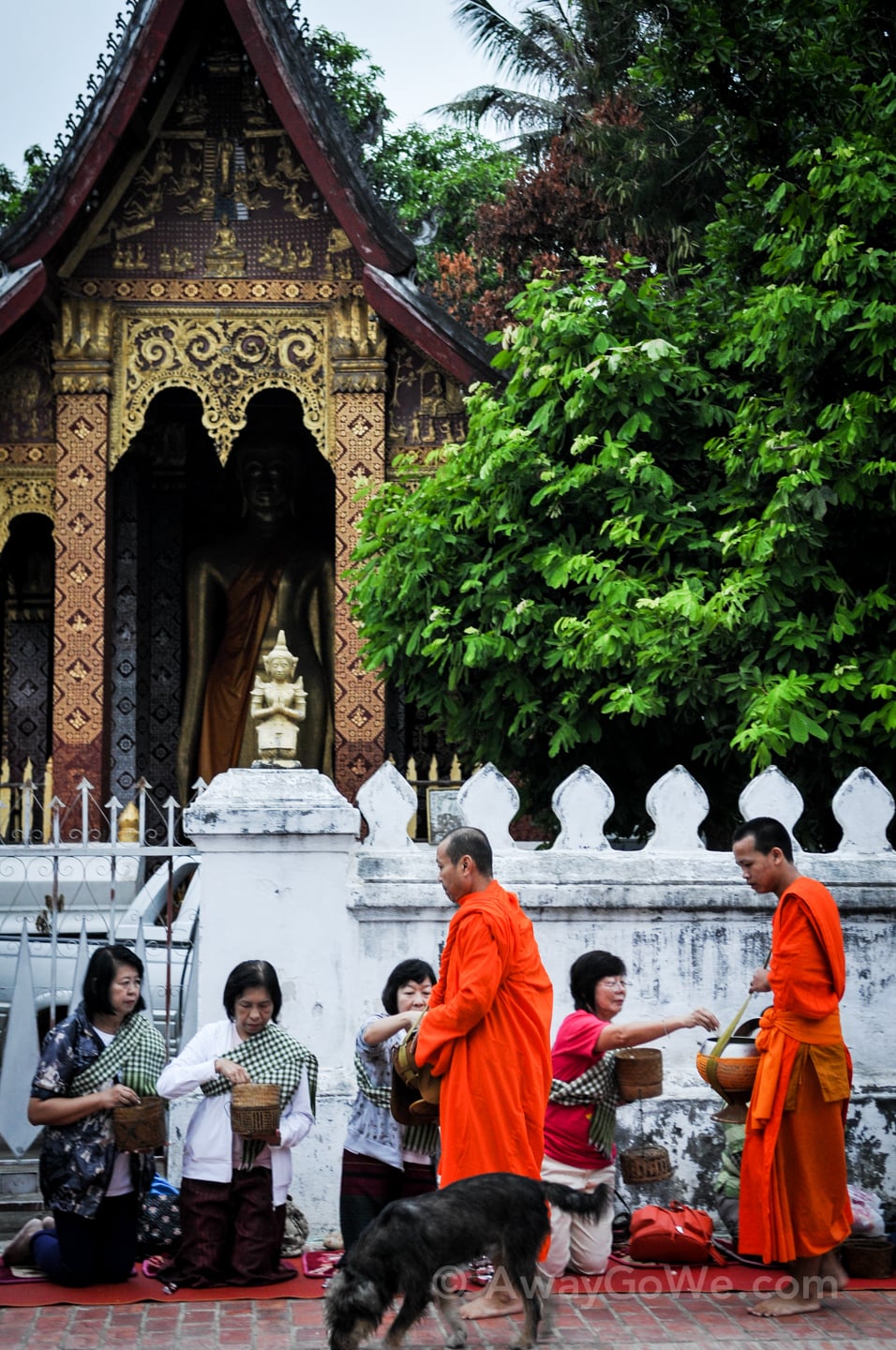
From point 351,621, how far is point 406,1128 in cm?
637

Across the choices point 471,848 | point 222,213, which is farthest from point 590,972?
point 222,213

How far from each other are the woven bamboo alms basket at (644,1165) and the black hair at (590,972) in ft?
1.86

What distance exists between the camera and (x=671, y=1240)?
6.32 m

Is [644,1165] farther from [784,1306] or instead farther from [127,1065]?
[127,1065]

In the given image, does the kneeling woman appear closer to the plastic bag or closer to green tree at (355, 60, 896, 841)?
the plastic bag

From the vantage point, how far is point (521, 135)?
19656 mm

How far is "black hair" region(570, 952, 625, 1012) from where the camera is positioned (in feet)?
20.5

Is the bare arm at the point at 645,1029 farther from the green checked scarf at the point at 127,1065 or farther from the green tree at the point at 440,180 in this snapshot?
the green tree at the point at 440,180

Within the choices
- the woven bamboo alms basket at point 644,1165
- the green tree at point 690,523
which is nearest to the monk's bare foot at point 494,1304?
the woven bamboo alms basket at point 644,1165

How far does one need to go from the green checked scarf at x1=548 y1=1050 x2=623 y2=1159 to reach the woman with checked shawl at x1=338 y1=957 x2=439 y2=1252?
491mm

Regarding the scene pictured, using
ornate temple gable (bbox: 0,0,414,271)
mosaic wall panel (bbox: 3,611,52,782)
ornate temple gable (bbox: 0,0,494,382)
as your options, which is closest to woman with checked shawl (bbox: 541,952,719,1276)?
ornate temple gable (bbox: 0,0,494,382)

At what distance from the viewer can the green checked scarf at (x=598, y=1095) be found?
615 centimetres

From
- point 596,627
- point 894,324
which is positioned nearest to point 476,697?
point 596,627

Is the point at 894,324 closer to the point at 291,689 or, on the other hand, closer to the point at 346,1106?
the point at 291,689
